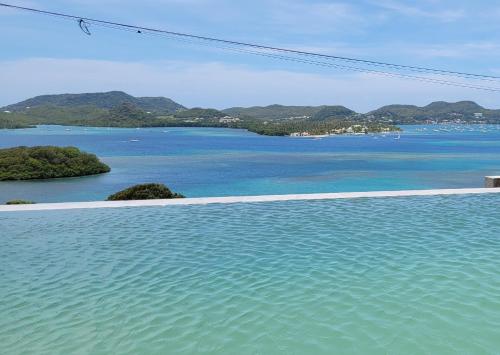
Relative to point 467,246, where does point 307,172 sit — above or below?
below

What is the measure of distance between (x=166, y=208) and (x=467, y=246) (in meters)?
4.38

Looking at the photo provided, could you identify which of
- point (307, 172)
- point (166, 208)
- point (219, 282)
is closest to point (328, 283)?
point (219, 282)

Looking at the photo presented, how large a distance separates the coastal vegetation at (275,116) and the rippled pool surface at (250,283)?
3753 inches

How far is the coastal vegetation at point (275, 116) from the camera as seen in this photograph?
118 m

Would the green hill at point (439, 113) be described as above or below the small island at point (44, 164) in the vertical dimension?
above

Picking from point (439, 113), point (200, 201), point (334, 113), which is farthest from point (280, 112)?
point (200, 201)

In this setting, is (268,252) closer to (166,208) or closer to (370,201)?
(166,208)

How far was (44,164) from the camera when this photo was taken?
41719mm

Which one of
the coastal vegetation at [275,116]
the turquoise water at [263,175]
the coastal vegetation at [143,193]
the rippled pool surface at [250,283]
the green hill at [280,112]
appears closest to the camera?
the rippled pool surface at [250,283]

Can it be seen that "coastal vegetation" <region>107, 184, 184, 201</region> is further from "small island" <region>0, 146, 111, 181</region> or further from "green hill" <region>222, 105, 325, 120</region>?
"green hill" <region>222, 105, 325, 120</region>

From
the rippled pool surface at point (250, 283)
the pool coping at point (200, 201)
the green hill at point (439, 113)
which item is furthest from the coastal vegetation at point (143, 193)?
the green hill at point (439, 113)

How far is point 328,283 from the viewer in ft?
13.7

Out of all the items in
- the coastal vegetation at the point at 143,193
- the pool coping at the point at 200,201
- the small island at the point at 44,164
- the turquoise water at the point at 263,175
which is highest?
the pool coping at the point at 200,201

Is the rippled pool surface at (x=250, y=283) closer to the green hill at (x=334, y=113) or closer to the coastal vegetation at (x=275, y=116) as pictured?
the coastal vegetation at (x=275, y=116)
